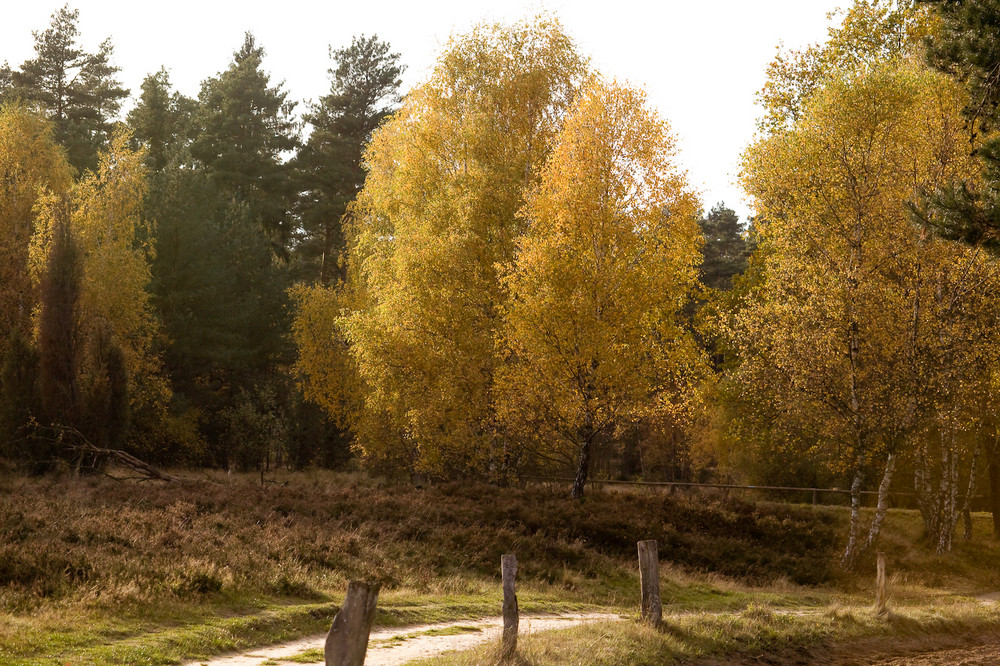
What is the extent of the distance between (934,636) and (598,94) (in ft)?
50.2

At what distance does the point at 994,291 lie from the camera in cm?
2098

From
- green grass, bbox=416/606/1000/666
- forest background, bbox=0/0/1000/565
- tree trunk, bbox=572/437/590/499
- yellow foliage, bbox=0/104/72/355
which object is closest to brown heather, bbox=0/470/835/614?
tree trunk, bbox=572/437/590/499

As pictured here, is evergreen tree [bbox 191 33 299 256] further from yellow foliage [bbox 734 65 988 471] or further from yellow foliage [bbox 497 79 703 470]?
yellow foliage [bbox 734 65 988 471]

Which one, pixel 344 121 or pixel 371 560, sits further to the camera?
pixel 344 121

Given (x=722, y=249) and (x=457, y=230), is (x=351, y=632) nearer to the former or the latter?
(x=457, y=230)

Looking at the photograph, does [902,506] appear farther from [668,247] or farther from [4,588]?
[4,588]

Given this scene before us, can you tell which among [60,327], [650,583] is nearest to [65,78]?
[60,327]

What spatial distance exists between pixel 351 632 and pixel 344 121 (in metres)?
49.5

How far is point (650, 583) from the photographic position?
43.4 ft

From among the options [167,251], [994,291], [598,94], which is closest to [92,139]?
[167,251]

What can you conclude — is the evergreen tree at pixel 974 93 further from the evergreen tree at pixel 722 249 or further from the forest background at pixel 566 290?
the evergreen tree at pixel 722 249

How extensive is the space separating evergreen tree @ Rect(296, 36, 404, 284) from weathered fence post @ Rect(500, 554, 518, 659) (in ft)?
140

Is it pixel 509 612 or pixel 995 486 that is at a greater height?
pixel 995 486

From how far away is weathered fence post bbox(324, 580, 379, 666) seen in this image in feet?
23.3
